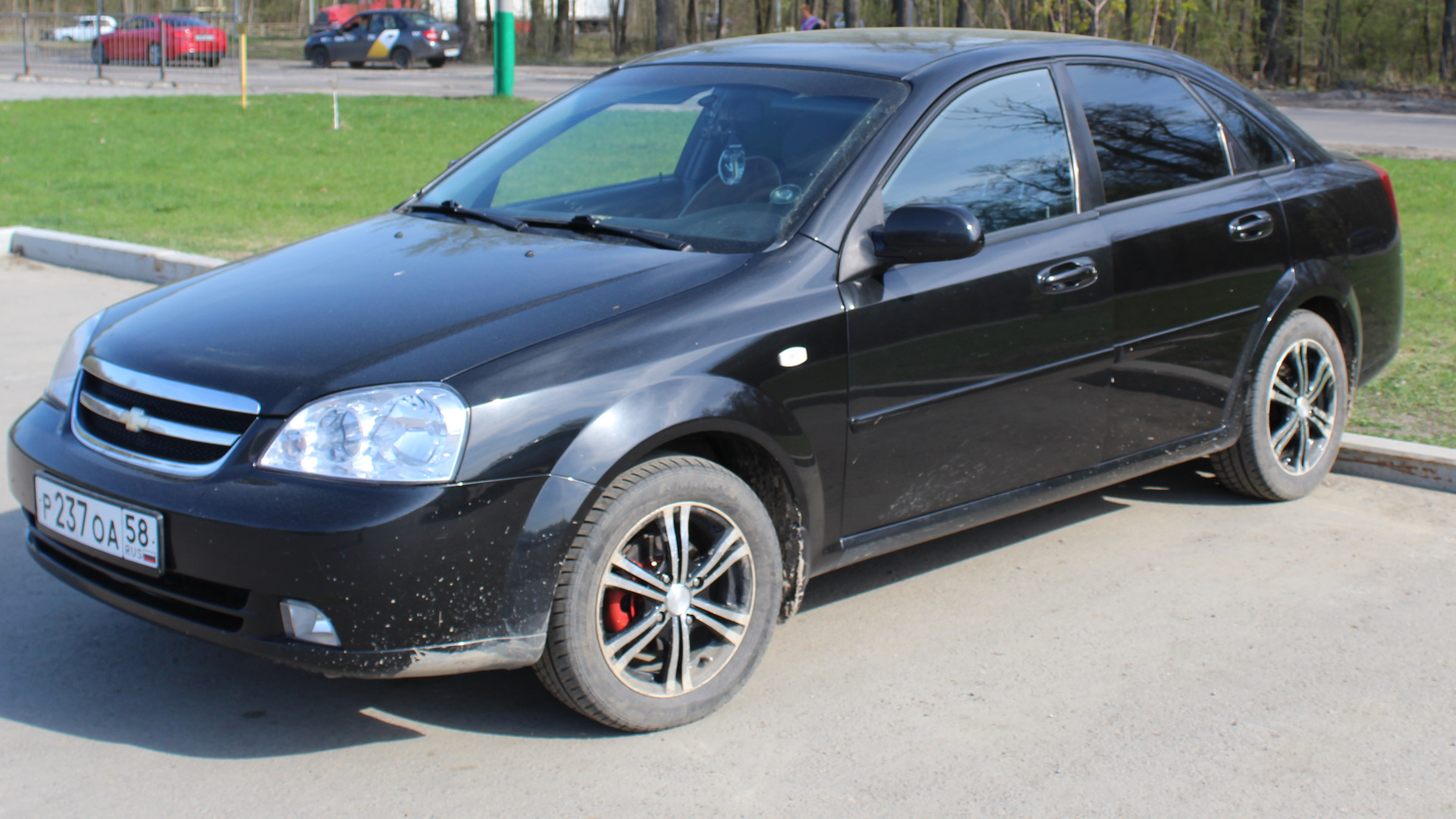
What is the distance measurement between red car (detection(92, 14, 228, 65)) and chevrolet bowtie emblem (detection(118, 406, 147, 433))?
30.0m

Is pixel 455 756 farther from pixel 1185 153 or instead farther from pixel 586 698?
pixel 1185 153

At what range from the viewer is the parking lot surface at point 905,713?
300 cm

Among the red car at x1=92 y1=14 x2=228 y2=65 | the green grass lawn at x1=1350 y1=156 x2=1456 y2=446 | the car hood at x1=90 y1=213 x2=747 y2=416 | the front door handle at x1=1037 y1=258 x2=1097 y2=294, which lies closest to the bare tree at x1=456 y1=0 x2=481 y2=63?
the red car at x1=92 y1=14 x2=228 y2=65

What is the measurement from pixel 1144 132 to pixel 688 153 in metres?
1.52

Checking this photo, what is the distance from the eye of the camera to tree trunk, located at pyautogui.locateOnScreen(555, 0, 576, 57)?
46.3m

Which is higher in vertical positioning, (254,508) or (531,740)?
(254,508)

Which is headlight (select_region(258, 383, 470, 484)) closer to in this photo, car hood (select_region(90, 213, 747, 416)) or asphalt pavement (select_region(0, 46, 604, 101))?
car hood (select_region(90, 213, 747, 416))

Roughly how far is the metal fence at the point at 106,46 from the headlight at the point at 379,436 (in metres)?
30.1

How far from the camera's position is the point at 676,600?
326 centimetres

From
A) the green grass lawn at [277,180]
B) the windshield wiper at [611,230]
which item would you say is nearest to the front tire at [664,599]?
the windshield wiper at [611,230]

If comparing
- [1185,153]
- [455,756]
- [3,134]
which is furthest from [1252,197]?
[3,134]

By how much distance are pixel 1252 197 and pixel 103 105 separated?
66.2ft

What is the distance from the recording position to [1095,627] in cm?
395

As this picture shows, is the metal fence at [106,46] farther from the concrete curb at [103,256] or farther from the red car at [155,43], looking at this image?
the concrete curb at [103,256]
